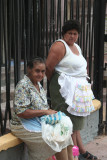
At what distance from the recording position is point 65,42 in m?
3.12

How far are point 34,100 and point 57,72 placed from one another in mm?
615

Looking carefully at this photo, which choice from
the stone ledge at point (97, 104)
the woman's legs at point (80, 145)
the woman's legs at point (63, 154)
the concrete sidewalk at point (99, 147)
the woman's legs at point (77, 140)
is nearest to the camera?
the woman's legs at point (63, 154)

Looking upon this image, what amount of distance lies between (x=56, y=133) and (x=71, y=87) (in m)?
0.68

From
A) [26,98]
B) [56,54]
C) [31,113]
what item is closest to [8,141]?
[31,113]

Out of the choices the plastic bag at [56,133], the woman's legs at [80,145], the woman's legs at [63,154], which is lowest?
the woman's legs at [80,145]

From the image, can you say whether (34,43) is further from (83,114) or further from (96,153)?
(96,153)

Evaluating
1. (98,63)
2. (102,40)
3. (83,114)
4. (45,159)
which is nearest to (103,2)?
(102,40)

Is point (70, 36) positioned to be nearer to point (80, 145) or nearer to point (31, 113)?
point (31, 113)

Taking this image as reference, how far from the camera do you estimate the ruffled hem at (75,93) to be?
3.10 m

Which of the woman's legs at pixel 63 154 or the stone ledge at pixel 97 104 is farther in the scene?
the stone ledge at pixel 97 104

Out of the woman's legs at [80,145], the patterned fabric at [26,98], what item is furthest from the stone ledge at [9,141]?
the woman's legs at [80,145]

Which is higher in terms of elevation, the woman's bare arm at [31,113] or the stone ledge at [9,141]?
the woman's bare arm at [31,113]

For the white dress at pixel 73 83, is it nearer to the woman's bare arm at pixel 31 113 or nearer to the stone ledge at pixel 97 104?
the woman's bare arm at pixel 31 113

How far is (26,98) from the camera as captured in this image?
2.64 meters
